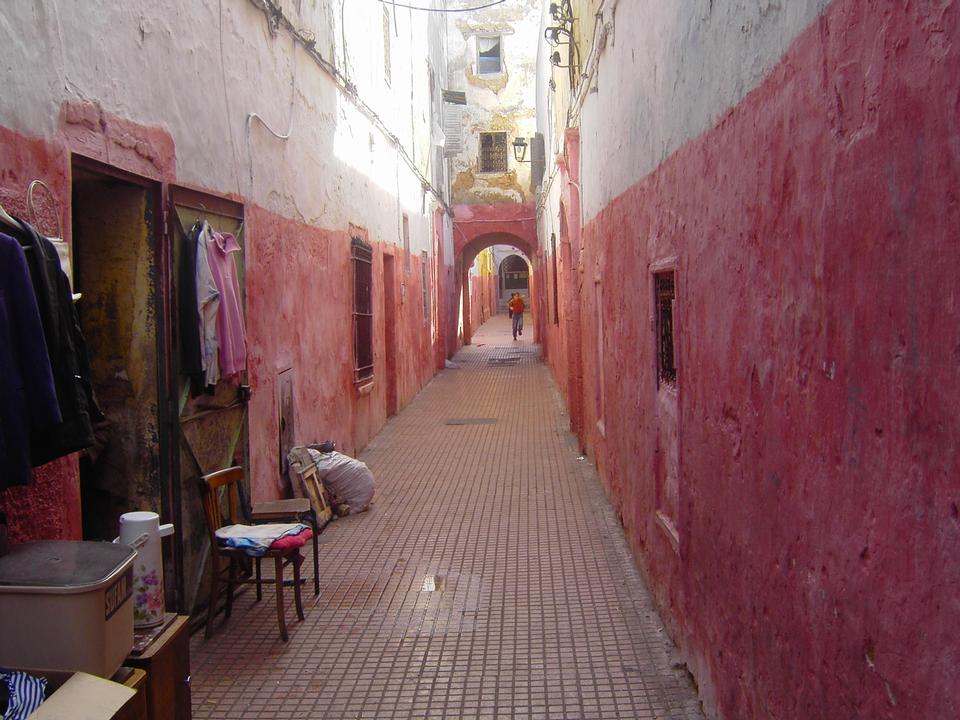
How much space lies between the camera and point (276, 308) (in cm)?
683

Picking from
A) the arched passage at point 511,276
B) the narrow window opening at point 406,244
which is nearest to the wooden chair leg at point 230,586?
the narrow window opening at point 406,244

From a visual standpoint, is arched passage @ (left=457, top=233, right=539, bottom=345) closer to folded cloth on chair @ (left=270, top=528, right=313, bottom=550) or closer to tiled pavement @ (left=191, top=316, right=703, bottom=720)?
tiled pavement @ (left=191, top=316, right=703, bottom=720)

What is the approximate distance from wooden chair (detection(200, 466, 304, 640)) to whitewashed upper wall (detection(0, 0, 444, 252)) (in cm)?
179

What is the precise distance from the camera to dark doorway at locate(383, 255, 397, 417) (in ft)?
42.9

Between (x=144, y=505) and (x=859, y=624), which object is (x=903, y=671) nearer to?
(x=859, y=624)

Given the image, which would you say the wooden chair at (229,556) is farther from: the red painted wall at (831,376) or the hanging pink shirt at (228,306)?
the red painted wall at (831,376)

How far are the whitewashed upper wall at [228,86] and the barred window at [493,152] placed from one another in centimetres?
1246

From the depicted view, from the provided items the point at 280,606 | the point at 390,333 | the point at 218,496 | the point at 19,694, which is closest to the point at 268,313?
the point at 218,496

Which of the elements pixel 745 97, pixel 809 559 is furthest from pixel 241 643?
pixel 745 97

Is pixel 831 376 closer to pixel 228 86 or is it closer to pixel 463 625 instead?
pixel 463 625

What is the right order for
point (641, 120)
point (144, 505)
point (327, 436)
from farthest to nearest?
point (327, 436) < point (641, 120) < point (144, 505)

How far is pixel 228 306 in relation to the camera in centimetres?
532

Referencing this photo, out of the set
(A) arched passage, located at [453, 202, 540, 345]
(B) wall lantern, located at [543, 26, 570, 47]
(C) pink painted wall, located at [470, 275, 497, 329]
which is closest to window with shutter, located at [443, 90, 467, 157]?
(A) arched passage, located at [453, 202, 540, 345]

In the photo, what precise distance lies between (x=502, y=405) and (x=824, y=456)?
1244cm
